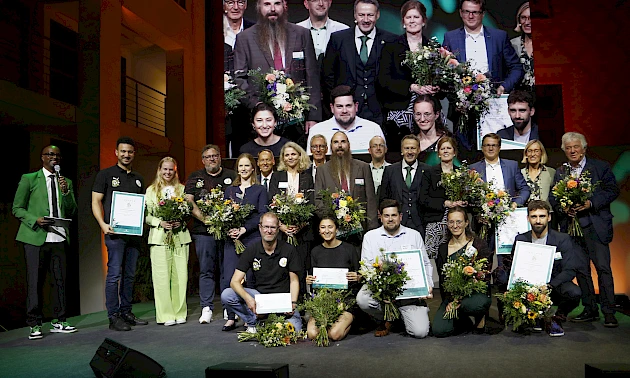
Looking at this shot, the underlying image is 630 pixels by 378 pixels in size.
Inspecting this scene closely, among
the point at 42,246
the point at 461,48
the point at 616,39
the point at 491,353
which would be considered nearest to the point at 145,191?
the point at 42,246

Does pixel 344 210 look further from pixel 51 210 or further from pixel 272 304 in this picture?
pixel 51 210

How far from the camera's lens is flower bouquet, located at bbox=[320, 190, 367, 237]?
5.09 m

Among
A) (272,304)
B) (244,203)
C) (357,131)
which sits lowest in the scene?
(272,304)

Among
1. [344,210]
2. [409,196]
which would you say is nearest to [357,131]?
[409,196]

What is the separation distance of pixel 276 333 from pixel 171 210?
→ 1.79 m

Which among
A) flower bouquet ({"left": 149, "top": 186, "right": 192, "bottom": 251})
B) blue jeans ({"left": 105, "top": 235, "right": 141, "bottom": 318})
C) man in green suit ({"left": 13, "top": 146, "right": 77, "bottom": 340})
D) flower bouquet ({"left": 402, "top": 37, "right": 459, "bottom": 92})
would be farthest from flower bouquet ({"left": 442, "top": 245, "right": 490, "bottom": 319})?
man in green suit ({"left": 13, "top": 146, "right": 77, "bottom": 340})

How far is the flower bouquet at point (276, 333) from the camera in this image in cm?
443

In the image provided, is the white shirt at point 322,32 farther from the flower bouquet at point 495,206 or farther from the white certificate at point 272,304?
the white certificate at point 272,304

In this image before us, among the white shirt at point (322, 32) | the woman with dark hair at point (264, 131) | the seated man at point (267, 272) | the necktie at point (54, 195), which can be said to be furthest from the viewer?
the white shirt at point (322, 32)

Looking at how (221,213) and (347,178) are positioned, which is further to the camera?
(347,178)

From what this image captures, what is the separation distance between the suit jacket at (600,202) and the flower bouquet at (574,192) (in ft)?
0.23

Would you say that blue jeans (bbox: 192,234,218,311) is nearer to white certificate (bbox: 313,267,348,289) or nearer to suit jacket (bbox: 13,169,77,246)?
suit jacket (bbox: 13,169,77,246)

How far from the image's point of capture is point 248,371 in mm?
2908

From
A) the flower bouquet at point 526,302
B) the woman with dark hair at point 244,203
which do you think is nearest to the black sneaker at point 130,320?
the woman with dark hair at point 244,203
